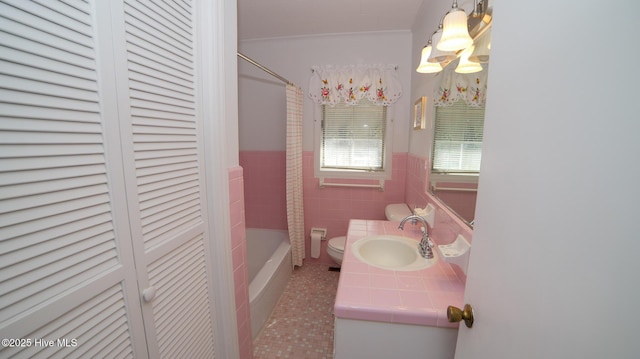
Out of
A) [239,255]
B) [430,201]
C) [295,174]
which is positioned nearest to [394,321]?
[239,255]

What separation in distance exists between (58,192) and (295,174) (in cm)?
184

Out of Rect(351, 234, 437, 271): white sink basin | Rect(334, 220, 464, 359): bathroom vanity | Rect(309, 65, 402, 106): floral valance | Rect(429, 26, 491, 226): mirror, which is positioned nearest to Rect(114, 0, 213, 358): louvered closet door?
Rect(334, 220, 464, 359): bathroom vanity

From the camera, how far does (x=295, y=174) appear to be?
2.31m

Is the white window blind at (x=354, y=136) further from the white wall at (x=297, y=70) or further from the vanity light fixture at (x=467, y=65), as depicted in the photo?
the vanity light fixture at (x=467, y=65)

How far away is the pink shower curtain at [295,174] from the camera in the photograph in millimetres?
2172

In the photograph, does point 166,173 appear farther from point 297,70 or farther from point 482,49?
point 297,70

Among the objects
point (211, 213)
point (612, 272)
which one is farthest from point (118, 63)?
point (612, 272)

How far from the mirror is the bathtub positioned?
1.41m

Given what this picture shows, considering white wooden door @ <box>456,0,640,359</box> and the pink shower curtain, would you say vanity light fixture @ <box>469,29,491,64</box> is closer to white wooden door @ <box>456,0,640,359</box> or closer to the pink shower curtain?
white wooden door @ <box>456,0,640,359</box>

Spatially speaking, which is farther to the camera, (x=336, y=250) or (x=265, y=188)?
(x=265, y=188)

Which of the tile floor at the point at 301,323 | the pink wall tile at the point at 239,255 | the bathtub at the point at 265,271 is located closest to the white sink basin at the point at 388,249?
the pink wall tile at the point at 239,255

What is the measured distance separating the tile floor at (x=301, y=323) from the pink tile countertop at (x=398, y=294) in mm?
857

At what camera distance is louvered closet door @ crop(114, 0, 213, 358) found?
670mm

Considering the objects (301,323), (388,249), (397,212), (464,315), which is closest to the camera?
(464,315)
